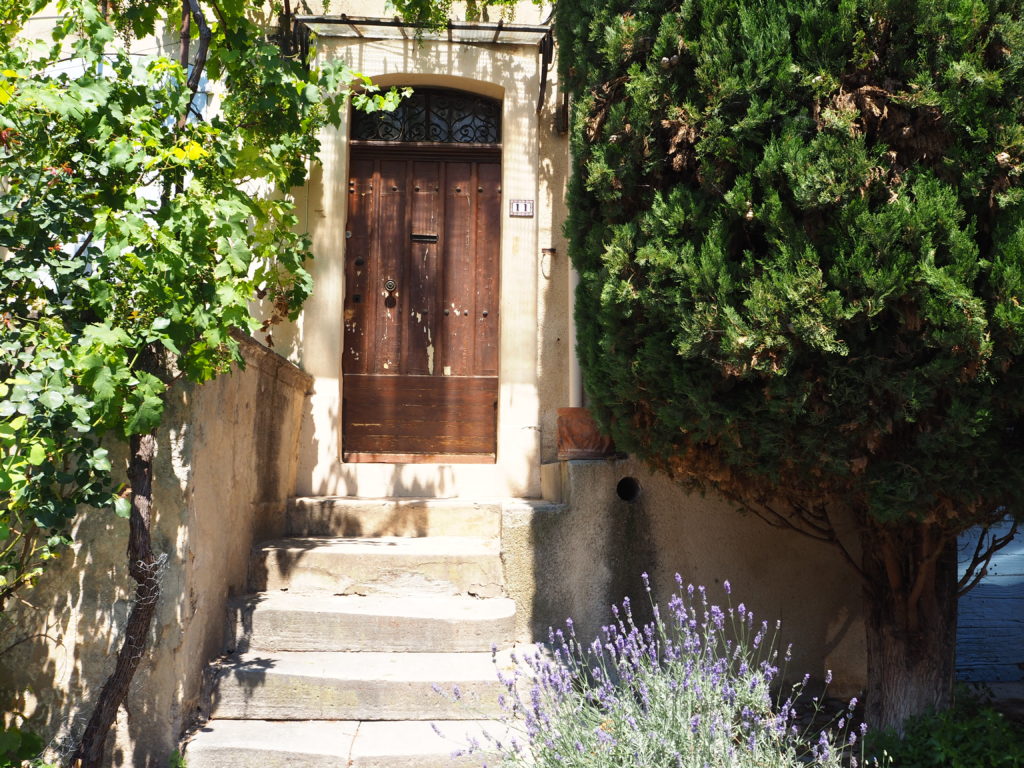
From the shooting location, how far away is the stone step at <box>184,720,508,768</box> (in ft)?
10.7

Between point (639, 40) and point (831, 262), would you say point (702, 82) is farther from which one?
point (831, 262)

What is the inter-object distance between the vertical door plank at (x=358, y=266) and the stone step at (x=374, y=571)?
1.65 metres

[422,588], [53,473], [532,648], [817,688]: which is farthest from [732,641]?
[53,473]

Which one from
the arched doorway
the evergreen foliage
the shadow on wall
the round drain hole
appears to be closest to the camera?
the evergreen foliage

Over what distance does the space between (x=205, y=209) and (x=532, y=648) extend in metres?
2.49

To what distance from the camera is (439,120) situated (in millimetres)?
5867

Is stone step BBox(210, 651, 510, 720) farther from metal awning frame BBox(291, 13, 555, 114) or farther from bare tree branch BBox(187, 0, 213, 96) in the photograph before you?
metal awning frame BBox(291, 13, 555, 114)

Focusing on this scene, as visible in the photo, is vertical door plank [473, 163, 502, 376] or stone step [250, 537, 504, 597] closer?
stone step [250, 537, 504, 597]

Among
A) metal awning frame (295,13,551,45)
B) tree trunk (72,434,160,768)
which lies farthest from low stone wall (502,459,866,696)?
metal awning frame (295,13,551,45)

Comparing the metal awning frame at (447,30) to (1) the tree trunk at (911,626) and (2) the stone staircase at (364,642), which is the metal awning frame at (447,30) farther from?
(1) the tree trunk at (911,626)

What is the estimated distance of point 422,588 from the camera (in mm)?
4316

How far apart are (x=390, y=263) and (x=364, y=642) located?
8.81 ft

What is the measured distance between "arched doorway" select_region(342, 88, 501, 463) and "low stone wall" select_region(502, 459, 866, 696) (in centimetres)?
146

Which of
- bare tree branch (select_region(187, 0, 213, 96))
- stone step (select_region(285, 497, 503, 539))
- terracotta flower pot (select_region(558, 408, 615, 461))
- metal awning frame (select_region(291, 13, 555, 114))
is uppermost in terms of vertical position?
metal awning frame (select_region(291, 13, 555, 114))
